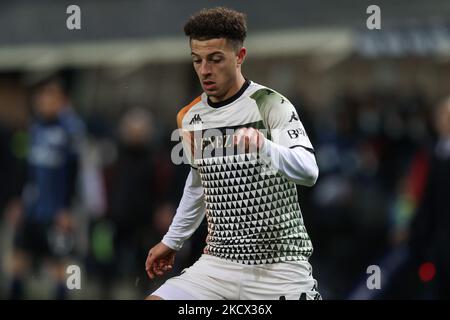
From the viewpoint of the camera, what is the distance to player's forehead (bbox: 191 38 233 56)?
566 cm

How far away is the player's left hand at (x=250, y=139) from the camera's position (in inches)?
206

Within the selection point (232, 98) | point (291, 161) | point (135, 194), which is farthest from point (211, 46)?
point (135, 194)

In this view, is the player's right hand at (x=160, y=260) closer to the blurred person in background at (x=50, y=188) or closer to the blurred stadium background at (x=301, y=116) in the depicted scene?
the blurred stadium background at (x=301, y=116)

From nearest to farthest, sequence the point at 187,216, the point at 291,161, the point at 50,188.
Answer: the point at 291,161
the point at 187,216
the point at 50,188

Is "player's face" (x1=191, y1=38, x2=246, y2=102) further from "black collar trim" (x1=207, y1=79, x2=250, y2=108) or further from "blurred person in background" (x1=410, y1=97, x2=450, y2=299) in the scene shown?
"blurred person in background" (x1=410, y1=97, x2=450, y2=299)

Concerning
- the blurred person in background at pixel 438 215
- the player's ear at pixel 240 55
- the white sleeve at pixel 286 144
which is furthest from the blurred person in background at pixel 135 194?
the white sleeve at pixel 286 144

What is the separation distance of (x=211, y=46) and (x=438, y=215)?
5.20 metres

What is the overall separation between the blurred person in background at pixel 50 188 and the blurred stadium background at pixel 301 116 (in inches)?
11.5

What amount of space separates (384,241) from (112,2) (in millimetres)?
4928

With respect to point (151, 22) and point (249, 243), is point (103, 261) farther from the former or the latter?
point (249, 243)

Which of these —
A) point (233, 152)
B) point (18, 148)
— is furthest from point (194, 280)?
point (18, 148)

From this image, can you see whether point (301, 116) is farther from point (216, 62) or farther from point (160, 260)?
point (216, 62)

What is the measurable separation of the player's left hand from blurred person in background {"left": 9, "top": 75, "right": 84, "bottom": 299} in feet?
22.6

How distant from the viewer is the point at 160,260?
20.4 ft
